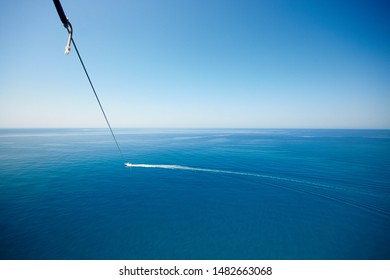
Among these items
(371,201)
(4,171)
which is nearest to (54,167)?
(4,171)

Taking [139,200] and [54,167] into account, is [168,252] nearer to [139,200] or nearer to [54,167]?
[139,200]

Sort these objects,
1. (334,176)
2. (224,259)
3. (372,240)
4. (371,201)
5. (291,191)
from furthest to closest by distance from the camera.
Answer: (334,176)
(291,191)
(371,201)
(372,240)
(224,259)

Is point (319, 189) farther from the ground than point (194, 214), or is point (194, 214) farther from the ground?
point (319, 189)

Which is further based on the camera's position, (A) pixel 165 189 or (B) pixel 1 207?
(A) pixel 165 189

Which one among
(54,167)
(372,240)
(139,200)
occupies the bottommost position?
(372,240)

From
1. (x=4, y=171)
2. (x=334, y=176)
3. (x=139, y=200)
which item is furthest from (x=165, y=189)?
(x=4, y=171)

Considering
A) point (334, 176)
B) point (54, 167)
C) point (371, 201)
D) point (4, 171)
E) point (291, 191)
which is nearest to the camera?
point (371, 201)

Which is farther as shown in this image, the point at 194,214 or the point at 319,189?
the point at 319,189

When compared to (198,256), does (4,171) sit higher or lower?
higher

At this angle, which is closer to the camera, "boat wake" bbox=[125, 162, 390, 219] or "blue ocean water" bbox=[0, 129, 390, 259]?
"blue ocean water" bbox=[0, 129, 390, 259]

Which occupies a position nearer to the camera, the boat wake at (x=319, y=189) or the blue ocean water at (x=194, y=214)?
the blue ocean water at (x=194, y=214)
